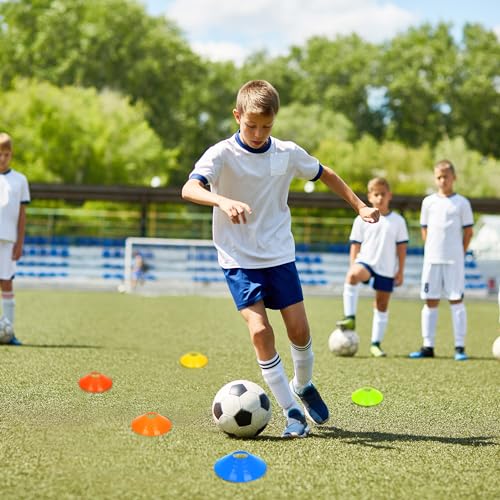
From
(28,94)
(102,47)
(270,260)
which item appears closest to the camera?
(270,260)

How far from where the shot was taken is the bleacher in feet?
86.6

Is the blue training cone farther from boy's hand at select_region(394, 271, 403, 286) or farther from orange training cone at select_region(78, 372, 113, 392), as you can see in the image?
boy's hand at select_region(394, 271, 403, 286)

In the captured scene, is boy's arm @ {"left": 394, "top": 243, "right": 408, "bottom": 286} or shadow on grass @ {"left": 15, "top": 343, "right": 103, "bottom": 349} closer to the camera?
shadow on grass @ {"left": 15, "top": 343, "right": 103, "bottom": 349}

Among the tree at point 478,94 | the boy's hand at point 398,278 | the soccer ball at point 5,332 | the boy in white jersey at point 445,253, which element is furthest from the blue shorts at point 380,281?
the tree at point 478,94

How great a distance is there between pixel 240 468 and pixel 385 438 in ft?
4.27

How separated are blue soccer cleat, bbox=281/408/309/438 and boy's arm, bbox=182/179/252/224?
4.22ft

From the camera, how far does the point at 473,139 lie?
70.2 meters

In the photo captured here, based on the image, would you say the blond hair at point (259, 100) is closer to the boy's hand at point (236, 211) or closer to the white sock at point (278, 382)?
the boy's hand at point (236, 211)

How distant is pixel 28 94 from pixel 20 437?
44.2 meters

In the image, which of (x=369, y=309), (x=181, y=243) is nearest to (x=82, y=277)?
(x=181, y=243)

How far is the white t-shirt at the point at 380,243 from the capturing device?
30.5 feet

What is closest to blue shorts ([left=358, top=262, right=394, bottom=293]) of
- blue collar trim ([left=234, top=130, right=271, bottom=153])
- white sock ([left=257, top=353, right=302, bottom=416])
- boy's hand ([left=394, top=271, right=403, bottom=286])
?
boy's hand ([left=394, top=271, right=403, bottom=286])

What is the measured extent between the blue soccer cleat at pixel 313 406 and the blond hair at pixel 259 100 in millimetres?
1705

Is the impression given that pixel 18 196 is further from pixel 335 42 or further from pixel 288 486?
pixel 335 42
